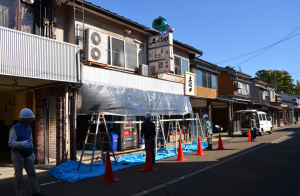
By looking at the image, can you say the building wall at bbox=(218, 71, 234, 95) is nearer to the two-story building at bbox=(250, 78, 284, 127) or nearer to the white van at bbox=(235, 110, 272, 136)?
the two-story building at bbox=(250, 78, 284, 127)

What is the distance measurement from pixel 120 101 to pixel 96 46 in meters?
2.89

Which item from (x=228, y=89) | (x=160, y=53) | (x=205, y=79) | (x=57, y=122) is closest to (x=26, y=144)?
(x=57, y=122)

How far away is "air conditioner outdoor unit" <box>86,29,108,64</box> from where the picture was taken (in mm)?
11227

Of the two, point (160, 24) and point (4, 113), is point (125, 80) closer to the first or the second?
point (160, 24)

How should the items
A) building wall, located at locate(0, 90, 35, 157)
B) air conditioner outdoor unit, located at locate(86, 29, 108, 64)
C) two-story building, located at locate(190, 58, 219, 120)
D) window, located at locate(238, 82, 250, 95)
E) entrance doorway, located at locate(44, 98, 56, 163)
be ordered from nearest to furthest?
entrance doorway, located at locate(44, 98, 56, 163), air conditioner outdoor unit, located at locate(86, 29, 108, 64), building wall, located at locate(0, 90, 35, 157), two-story building, located at locate(190, 58, 219, 120), window, located at locate(238, 82, 250, 95)

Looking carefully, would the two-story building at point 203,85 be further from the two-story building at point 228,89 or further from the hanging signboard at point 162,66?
the two-story building at point 228,89

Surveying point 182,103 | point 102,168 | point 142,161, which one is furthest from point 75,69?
point 182,103

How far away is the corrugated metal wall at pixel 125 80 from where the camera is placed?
35.5 feet

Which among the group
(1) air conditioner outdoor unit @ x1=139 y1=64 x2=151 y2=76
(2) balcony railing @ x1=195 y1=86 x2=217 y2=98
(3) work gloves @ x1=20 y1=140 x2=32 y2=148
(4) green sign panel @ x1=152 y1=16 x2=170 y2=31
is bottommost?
Answer: (3) work gloves @ x1=20 y1=140 x2=32 y2=148

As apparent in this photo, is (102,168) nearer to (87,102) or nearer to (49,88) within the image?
(87,102)

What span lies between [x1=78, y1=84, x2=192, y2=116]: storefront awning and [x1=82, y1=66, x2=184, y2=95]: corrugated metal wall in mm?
331

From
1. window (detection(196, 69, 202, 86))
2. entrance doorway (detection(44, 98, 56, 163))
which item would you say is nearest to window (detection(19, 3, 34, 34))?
entrance doorway (detection(44, 98, 56, 163))

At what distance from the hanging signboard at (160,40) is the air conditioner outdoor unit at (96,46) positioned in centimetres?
398

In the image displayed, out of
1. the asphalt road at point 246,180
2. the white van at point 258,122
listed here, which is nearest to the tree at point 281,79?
the white van at point 258,122
